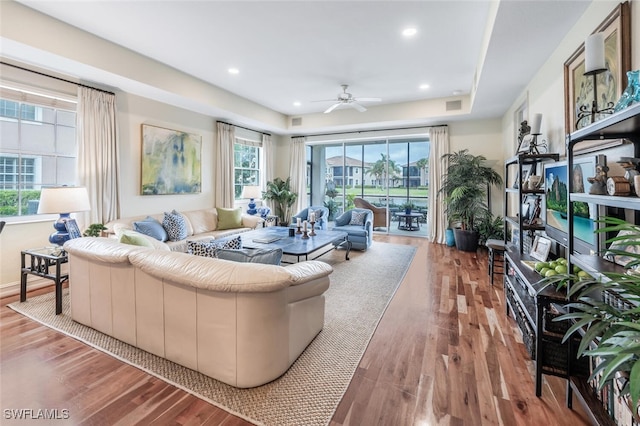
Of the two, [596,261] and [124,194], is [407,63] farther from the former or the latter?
[124,194]

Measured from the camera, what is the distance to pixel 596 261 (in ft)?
5.42

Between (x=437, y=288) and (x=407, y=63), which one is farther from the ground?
(x=407, y=63)

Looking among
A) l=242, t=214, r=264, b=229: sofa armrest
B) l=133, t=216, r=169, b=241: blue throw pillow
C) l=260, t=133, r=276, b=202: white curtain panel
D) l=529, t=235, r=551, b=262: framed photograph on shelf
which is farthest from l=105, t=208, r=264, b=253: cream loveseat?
l=529, t=235, r=551, b=262: framed photograph on shelf

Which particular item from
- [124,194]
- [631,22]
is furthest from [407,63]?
[124,194]

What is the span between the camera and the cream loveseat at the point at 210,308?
1827 millimetres

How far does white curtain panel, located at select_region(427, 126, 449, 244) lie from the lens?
672 cm

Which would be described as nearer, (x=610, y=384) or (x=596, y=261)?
(x=610, y=384)

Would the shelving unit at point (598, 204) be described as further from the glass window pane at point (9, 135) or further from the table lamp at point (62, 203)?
the glass window pane at point (9, 135)

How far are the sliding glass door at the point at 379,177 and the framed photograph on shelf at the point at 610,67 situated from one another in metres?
4.56

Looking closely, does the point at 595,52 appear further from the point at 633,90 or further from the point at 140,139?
the point at 140,139

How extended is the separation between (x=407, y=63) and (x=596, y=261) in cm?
362

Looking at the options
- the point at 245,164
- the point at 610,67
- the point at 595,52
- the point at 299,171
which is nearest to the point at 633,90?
the point at 595,52

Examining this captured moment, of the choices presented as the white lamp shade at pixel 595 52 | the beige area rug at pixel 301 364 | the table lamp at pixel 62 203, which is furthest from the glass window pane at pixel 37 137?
the white lamp shade at pixel 595 52

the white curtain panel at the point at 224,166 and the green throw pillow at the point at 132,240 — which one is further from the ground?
the white curtain panel at the point at 224,166
